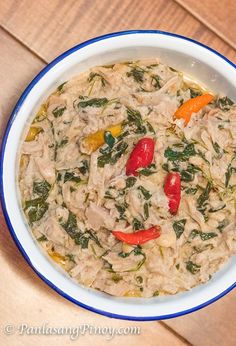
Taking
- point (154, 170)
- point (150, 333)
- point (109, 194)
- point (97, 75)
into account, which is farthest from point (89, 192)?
point (150, 333)

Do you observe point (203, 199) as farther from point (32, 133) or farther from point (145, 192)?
point (32, 133)

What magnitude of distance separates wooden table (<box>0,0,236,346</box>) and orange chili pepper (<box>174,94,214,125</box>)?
31cm

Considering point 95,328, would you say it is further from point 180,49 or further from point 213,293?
point 180,49

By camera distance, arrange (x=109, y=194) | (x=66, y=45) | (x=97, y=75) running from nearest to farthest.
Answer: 1. (x=109, y=194)
2. (x=97, y=75)
3. (x=66, y=45)

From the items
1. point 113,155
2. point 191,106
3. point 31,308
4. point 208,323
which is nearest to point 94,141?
point 113,155

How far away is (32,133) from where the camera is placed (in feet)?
5.16

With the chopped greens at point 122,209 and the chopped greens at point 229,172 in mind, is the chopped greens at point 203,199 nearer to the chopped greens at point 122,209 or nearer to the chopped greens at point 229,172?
the chopped greens at point 229,172

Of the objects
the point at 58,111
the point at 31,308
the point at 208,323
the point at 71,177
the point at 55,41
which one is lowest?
the point at 31,308

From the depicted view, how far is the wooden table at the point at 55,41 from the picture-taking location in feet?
5.82

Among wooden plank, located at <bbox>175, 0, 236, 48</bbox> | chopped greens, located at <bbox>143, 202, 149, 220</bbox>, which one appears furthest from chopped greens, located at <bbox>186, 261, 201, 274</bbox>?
wooden plank, located at <bbox>175, 0, 236, 48</bbox>

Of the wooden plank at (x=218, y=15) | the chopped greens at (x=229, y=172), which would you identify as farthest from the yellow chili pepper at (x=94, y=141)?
the wooden plank at (x=218, y=15)

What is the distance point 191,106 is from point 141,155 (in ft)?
0.78

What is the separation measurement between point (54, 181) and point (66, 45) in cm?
50

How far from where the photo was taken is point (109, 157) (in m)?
1.49
